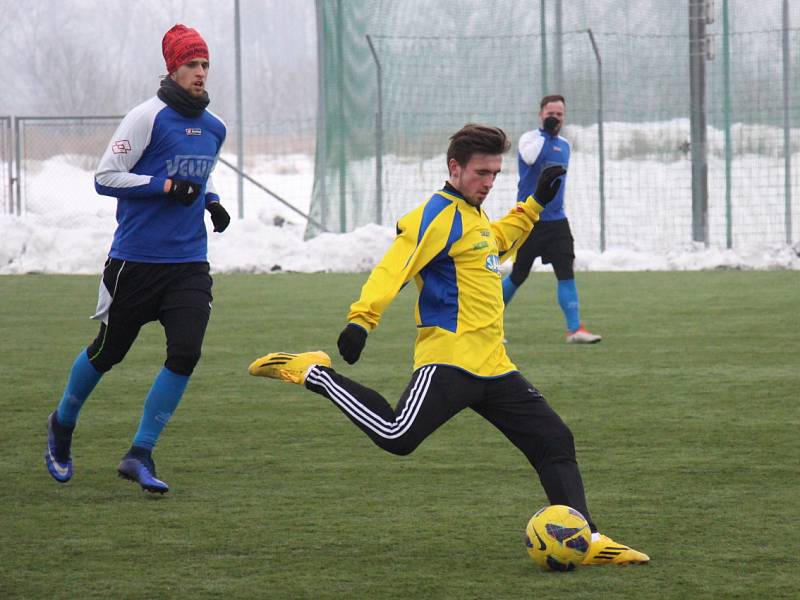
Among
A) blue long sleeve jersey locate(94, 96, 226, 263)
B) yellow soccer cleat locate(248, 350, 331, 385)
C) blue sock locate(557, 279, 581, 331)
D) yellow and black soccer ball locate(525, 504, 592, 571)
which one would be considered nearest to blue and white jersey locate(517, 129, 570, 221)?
blue sock locate(557, 279, 581, 331)

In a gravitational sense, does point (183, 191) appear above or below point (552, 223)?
above

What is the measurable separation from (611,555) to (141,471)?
7.20ft

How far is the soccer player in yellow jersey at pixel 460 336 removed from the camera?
503 centimetres

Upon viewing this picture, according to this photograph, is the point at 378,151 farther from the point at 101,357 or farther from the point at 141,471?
the point at 141,471

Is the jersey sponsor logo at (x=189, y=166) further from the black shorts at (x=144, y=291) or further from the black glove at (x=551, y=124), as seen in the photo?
the black glove at (x=551, y=124)

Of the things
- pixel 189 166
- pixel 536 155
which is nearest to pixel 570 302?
pixel 536 155

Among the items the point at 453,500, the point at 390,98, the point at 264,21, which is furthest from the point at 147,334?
the point at 264,21

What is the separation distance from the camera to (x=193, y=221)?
637 centimetres

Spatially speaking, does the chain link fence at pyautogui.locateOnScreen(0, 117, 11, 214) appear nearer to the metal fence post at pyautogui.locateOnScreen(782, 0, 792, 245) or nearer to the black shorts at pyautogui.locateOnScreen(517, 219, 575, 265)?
the metal fence post at pyautogui.locateOnScreen(782, 0, 792, 245)

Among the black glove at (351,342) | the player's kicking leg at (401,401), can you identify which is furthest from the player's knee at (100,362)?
the black glove at (351,342)

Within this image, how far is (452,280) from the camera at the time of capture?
16.9 ft

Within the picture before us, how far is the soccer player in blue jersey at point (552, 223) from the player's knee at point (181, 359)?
5373 mm

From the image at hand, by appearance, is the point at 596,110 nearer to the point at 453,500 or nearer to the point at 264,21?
the point at 264,21

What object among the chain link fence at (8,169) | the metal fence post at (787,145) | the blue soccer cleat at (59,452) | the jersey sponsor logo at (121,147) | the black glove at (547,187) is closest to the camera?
the black glove at (547,187)
